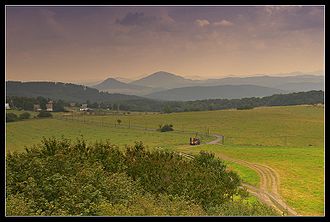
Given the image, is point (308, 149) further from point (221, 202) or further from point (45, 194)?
point (45, 194)

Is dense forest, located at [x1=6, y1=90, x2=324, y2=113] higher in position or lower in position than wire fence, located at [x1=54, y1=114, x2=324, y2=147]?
higher

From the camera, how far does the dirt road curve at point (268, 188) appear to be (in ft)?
51.9

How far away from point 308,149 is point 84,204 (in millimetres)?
24008

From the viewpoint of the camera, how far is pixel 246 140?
2822cm

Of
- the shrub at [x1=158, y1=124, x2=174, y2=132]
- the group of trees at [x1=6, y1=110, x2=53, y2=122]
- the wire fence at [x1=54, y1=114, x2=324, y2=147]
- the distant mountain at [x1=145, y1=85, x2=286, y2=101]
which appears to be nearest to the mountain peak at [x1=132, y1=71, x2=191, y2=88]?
the wire fence at [x1=54, y1=114, x2=324, y2=147]

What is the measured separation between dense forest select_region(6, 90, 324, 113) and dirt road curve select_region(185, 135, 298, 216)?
16.5 meters

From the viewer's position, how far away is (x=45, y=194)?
1209cm

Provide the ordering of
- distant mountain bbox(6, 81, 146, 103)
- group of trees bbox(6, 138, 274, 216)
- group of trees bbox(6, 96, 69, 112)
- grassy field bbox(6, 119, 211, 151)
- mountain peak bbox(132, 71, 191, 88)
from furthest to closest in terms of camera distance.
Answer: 1. group of trees bbox(6, 96, 69, 112)
2. grassy field bbox(6, 119, 211, 151)
3. distant mountain bbox(6, 81, 146, 103)
4. mountain peak bbox(132, 71, 191, 88)
5. group of trees bbox(6, 138, 274, 216)

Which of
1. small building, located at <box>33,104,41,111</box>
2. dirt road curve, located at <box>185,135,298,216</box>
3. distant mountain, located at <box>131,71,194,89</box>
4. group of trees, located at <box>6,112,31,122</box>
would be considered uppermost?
distant mountain, located at <box>131,71,194,89</box>

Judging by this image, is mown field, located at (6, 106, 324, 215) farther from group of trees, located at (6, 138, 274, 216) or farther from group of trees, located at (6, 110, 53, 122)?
group of trees, located at (6, 138, 274, 216)

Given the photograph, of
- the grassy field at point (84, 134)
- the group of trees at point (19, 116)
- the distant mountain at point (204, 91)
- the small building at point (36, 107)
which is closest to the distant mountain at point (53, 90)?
the small building at point (36, 107)

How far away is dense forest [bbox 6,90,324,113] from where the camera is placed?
115 ft
